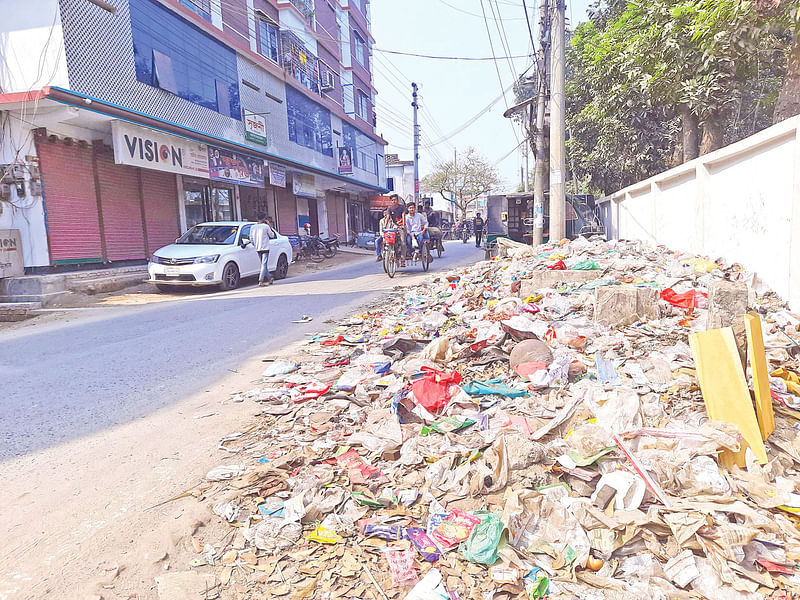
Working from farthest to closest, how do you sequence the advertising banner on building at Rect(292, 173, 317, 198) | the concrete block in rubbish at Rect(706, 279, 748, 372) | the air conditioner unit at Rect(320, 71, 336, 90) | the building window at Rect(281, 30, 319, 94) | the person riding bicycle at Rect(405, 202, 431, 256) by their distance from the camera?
the air conditioner unit at Rect(320, 71, 336, 90) → the advertising banner on building at Rect(292, 173, 317, 198) → the building window at Rect(281, 30, 319, 94) → the person riding bicycle at Rect(405, 202, 431, 256) → the concrete block in rubbish at Rect(706, 279, 748, 372)

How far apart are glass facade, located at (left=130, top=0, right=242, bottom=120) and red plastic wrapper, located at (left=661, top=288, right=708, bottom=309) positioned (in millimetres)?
14072

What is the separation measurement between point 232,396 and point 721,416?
3.46 m

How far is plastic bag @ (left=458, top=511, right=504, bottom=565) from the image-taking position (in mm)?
2018

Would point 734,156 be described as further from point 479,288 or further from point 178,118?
point 178,118

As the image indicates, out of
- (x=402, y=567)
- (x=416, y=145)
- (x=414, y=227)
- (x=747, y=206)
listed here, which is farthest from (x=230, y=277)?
(x=416, y=145)

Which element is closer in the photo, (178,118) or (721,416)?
(721,416)

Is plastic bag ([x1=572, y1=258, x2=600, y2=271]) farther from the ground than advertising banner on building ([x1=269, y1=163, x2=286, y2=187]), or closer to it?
Result: closer to it

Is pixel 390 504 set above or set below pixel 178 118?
below

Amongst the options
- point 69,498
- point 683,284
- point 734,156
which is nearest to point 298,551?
point 69,498

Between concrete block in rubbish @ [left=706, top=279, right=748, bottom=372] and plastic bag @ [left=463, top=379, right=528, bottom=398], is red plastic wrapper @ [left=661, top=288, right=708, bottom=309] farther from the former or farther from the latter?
plastic bag @ [left=463, top=379, right=528, bottom=398]

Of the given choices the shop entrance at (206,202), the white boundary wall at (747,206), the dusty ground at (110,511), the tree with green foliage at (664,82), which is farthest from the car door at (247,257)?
the tree with green foliage at (664,82)

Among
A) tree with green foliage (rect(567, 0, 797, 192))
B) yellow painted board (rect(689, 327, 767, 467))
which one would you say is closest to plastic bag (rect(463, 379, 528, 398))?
yellow painted board (rect(689, 327, 767, 467))

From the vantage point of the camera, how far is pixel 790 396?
10.1 ft

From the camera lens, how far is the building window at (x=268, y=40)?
68.9 feet
